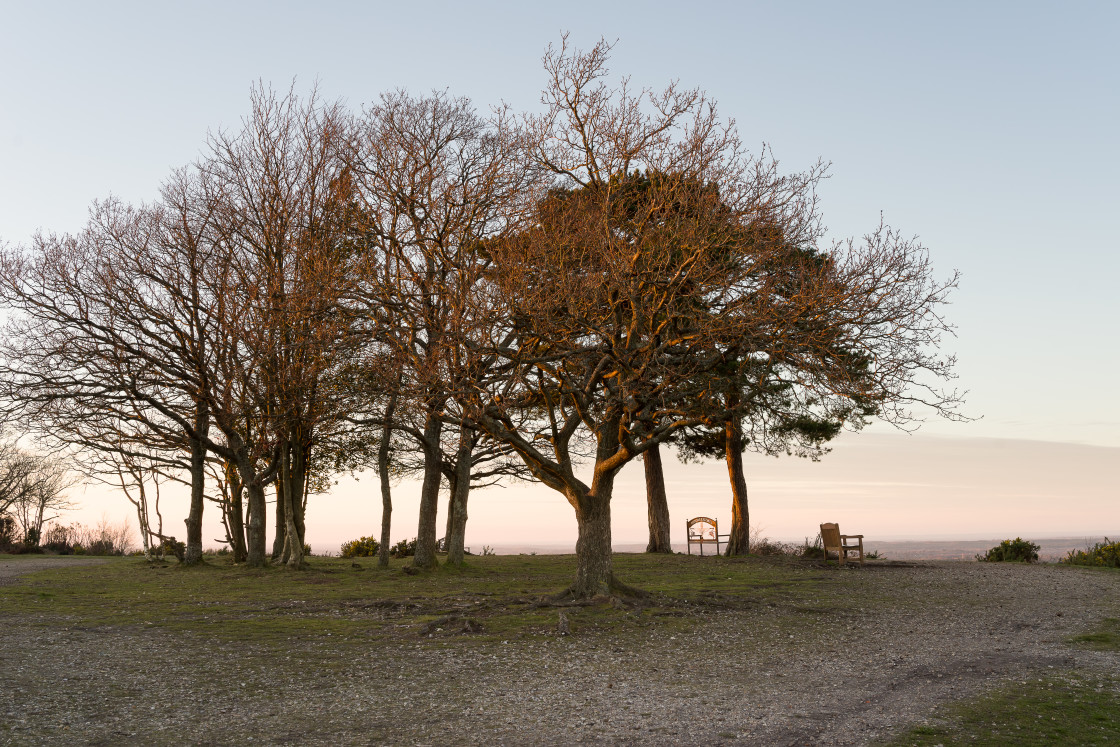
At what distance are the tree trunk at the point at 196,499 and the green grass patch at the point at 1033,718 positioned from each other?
24.6 meters

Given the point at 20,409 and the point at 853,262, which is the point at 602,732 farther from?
the point at 20,409

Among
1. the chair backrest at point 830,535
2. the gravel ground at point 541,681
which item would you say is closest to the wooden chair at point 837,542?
the chair backrest at point 830,535

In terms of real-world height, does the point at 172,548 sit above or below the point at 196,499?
below

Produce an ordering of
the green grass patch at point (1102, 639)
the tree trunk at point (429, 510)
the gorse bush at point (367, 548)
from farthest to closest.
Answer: the gorse bush at point (367, 548) → the tree trunk at point (429, 510) → the green grass patch at point (1102, 639)

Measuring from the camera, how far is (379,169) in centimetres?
2267

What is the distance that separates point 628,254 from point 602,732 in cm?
914

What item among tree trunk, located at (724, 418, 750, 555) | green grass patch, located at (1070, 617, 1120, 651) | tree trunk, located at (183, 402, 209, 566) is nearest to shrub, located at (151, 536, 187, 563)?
tree trunk, located at (183, 402, 209, 566)

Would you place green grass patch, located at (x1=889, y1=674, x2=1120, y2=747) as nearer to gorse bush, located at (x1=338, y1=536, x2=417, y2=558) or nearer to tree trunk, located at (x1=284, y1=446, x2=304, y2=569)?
tree trunk, located at (x1=284, y1=446, x2=304, y2=569)

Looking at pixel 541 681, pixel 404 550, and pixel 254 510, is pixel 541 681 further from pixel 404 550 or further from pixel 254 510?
pixel 404 550

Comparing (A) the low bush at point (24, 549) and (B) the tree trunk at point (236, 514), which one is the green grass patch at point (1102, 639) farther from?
(A) the low bush at point (24, 549)

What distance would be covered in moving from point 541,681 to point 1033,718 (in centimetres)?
500

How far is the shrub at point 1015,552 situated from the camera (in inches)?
1115

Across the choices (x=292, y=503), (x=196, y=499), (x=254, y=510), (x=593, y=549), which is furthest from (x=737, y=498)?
(x=196, y=499)

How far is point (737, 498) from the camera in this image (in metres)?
28.8
